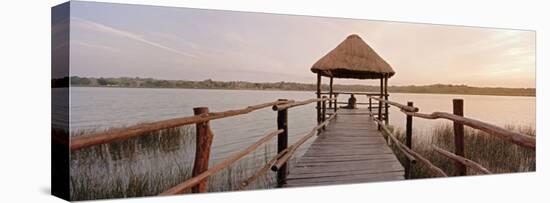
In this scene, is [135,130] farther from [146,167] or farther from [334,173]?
[334,173]

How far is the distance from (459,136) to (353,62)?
4.39 feet

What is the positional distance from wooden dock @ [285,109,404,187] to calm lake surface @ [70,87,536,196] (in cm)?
18

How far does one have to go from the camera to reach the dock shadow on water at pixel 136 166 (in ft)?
16.6

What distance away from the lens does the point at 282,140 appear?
244 inches

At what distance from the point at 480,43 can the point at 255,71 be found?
255 cm

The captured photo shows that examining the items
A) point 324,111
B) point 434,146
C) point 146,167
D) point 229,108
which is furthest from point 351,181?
point 146,167

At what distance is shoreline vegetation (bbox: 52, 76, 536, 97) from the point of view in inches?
203

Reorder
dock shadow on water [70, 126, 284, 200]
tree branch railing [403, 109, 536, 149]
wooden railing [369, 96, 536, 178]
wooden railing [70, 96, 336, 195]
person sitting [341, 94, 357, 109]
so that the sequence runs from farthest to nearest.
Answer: wooden railing [369, 96, 536, 178] < person sitting [341, 94, 357, 109] < tree branch railing [403, 109, 536, 149] < dock shadow on water [70, 126, 284, 200] < wooden railing [70, 96, 336, 195]

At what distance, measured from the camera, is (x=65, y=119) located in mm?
5027

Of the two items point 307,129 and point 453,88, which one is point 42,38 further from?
point 453,88

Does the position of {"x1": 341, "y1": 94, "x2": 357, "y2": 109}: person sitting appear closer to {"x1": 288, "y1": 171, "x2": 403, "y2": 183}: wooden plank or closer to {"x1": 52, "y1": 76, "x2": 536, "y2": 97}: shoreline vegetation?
{"x1": 52, "y1": 76, "x2": 536, "y2": 97}: shoreline vegetation

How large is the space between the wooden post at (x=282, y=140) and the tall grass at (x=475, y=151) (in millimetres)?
1177

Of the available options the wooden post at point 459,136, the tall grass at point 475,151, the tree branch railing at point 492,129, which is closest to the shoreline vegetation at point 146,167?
the tall grass at point 475,151

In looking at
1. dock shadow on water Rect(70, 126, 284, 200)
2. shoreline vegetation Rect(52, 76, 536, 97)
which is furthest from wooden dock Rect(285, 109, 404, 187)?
dock shadow on water Rect(70, 126, 284, 200)
